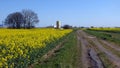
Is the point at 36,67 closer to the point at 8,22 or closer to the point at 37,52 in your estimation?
the point at 37,52

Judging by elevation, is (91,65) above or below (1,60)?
below

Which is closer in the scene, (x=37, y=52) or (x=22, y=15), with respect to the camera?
(x=37, y=52)

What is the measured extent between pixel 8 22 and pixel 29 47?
233 ft

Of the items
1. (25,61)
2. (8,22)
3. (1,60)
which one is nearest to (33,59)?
(25,61)

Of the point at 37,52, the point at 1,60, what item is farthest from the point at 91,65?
the point at 1,60

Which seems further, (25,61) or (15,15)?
(15,15)

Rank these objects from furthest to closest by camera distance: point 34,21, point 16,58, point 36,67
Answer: point 34,21 → point 36,67 → point 16,58

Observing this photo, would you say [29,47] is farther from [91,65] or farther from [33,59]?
[91,65]

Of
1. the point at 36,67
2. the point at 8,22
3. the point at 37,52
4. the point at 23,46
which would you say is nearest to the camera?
the point at 36,67

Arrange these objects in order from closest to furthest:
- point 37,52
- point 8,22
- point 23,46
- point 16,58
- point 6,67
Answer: point 6,67 < point 16,58 < point 23,46 < point 37,52 < point 8,22

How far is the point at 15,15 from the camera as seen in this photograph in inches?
3460

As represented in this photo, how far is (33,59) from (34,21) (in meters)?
76.7

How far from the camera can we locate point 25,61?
14.1 m

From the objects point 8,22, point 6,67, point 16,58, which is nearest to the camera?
point 6,67
